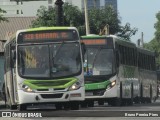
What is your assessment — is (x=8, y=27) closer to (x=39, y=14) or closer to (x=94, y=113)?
(x=39, y=14)

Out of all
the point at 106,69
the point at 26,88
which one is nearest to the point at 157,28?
the point at 106,69

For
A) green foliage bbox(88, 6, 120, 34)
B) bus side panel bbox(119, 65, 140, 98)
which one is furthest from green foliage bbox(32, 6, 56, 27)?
bus side panel bbox(119, 65, 140, 98)

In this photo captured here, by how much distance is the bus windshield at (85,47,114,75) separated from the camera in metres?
29.0

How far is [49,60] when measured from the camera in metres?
23.4

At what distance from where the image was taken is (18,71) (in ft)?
76.6

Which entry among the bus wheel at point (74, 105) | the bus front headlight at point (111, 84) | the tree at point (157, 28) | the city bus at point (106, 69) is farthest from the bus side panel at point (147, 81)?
the tree at point (157, 28)

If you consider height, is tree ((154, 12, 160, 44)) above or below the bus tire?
above

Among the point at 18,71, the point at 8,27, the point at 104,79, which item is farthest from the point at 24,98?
the point at 8,27

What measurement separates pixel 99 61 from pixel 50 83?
6.33 m

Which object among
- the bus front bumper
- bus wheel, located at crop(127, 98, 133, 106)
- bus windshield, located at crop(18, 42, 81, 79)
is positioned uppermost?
bus windshield, located at crop(18, 42, 81, 79)

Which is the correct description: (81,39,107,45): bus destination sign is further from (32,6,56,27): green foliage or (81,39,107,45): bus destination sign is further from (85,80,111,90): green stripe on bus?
(32,6,56,27): green foliage

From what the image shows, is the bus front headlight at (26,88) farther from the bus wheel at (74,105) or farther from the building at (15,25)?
the building at (15,25)

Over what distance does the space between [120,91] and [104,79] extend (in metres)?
1.75

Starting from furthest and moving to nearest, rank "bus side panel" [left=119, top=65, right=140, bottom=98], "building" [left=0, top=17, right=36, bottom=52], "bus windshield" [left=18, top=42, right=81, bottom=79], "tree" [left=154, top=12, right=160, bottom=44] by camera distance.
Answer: "tree" [left=154, top=12, right=160, bottom=44] < "building" [left=0, top=17, right=36, bottom=52] < "bus side panel" [left=119, top=65, right=140, bottom=98] < "bus windshield" [left=18, top=42, right=81, bottom=79]
